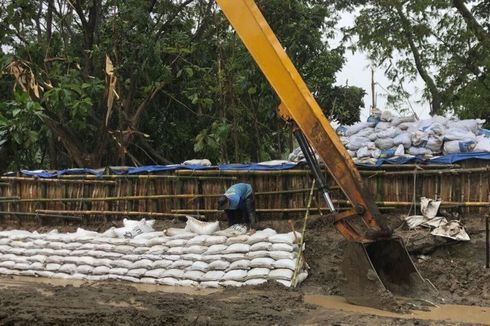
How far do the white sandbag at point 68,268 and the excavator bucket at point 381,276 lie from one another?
14.4 feet

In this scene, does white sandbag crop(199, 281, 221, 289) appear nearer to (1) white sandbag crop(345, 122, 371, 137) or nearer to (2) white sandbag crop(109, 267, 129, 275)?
(2) white sandbag crop(109, 267, 129, 275)

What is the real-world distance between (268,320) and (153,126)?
1162 centimetres

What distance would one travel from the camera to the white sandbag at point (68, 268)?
8539 millimetres

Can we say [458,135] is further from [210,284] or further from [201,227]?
[210,284]

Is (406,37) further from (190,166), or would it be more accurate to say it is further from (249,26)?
(249,26)

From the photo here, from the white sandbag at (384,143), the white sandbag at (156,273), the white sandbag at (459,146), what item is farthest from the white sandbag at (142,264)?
the white sandbag at (459,146)

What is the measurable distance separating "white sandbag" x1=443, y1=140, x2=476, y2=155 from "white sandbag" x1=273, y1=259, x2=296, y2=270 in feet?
9.63

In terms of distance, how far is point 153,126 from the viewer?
16.3 metres

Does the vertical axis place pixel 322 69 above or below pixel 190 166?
above

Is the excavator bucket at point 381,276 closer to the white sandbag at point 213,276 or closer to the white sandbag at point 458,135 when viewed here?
the white sandbag at point 213,276

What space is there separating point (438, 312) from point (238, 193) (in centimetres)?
338

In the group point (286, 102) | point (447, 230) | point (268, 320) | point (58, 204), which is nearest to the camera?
point (268, 320)

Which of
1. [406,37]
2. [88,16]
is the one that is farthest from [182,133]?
[406,37]

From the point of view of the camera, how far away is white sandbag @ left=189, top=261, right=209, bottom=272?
7574mm
